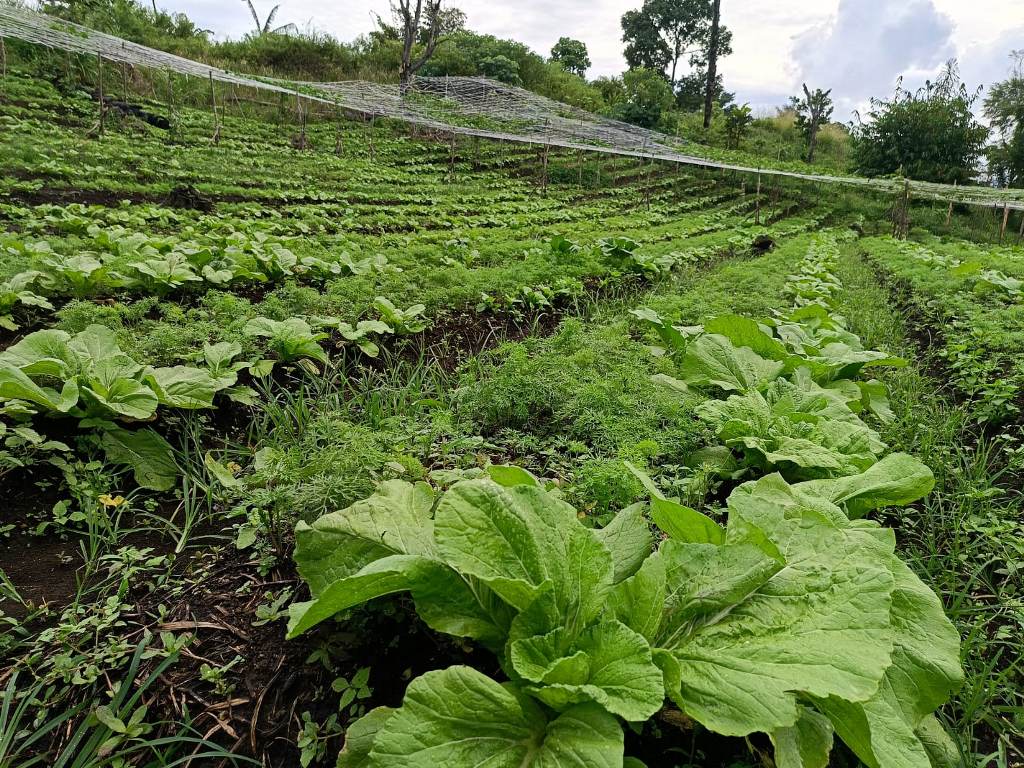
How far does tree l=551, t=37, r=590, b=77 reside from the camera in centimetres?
3953

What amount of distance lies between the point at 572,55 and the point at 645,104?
42.8ft

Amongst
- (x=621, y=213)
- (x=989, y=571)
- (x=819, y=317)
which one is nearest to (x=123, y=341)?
(x=989, y=571)

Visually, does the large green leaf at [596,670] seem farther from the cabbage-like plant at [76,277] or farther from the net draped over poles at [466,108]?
the net draped over poles at [466,108]

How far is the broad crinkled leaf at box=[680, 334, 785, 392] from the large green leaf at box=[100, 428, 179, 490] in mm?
2384

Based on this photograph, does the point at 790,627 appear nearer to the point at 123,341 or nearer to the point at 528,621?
the point at 528,621

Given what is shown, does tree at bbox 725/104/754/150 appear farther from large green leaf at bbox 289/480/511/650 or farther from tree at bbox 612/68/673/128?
large green leaf at bbox 289/480/511/650

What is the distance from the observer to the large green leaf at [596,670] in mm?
1037

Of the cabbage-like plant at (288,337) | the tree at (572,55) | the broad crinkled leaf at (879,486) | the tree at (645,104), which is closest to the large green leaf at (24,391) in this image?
the cabbage-like plant at (288,337)

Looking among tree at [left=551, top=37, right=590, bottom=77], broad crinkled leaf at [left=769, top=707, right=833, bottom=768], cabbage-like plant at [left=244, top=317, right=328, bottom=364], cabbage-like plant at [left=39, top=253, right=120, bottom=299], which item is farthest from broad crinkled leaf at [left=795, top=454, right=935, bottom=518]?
tree at [left=551, top=37, right=590, bottom=77]


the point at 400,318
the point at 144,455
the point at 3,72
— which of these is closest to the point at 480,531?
the point at 144,455

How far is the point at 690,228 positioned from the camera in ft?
43.5

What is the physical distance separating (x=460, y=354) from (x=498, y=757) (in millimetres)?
3029

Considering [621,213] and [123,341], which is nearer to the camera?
[123,341]

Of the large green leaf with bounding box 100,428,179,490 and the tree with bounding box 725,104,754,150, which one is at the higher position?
the tree with bounding box 725,104,754,150
